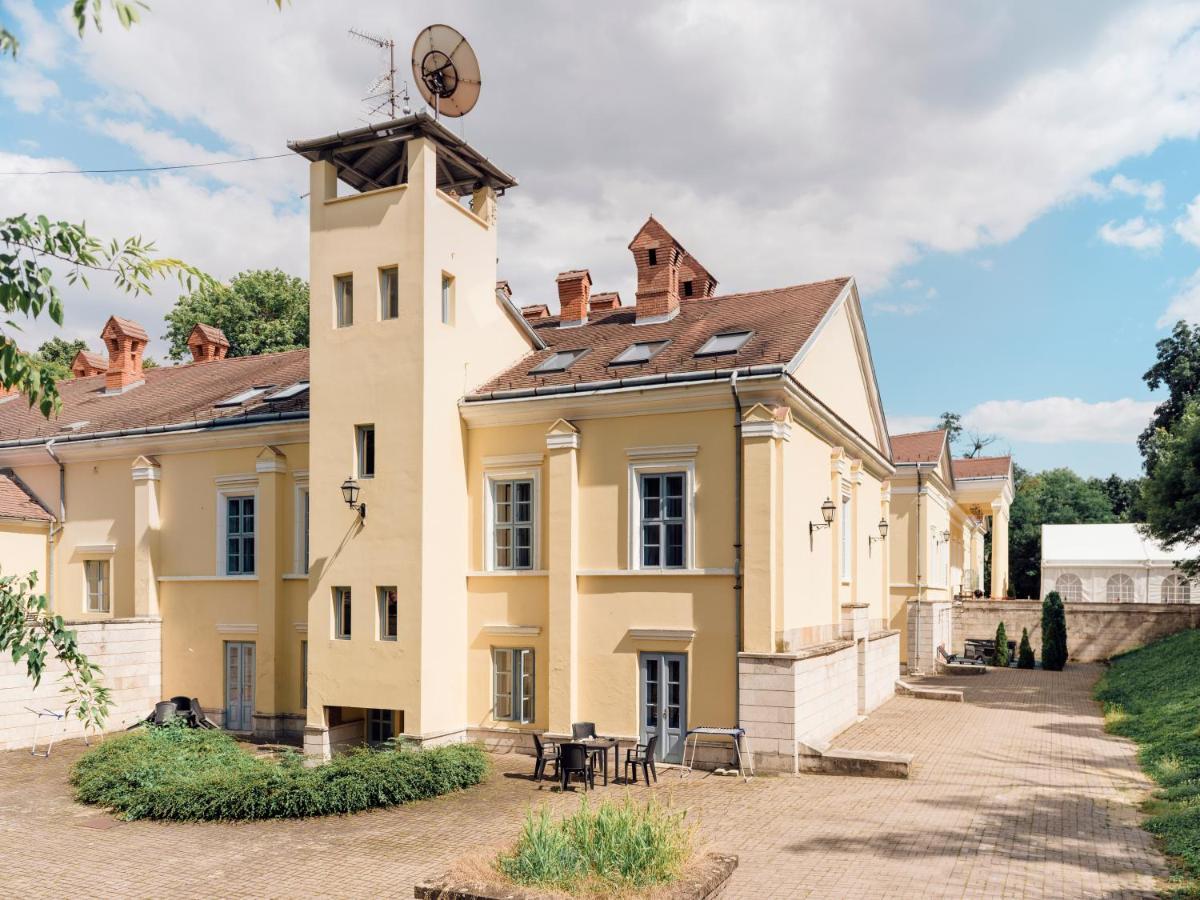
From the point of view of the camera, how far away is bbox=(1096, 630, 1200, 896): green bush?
11143 millimetres

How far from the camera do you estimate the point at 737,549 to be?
16.0 metres

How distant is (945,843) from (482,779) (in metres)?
7.10

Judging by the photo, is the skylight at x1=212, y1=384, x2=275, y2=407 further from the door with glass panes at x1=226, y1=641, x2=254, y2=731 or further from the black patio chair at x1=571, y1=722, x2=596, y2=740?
the black patio chair at x1=571, y1=722, x2=596, y2=740

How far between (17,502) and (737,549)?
702 inches

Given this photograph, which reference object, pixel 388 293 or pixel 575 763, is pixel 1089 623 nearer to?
pixel 575 763

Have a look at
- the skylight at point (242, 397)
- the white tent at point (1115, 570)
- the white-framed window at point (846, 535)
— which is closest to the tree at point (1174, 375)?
the white tent at point (1115, 570)

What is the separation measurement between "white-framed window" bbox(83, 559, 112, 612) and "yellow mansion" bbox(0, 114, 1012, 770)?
72mm

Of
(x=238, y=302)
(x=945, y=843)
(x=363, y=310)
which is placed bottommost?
(x=945, y=843)

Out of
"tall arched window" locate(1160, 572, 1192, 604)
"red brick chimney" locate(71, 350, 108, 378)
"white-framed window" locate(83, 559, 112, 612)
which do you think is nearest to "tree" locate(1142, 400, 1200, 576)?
"tall arched window" locate(1160, 572, 1192, 604)

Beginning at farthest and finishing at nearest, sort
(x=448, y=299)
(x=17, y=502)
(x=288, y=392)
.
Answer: (x=17, y=502) → (x=288, y=392) → (x=448, y=299)

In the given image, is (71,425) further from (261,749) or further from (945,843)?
(945,843)

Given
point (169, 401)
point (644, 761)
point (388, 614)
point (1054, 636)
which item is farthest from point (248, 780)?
point (1054, 636)

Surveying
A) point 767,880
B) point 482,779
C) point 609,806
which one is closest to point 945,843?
point 767,880

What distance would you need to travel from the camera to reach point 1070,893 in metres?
9.69
